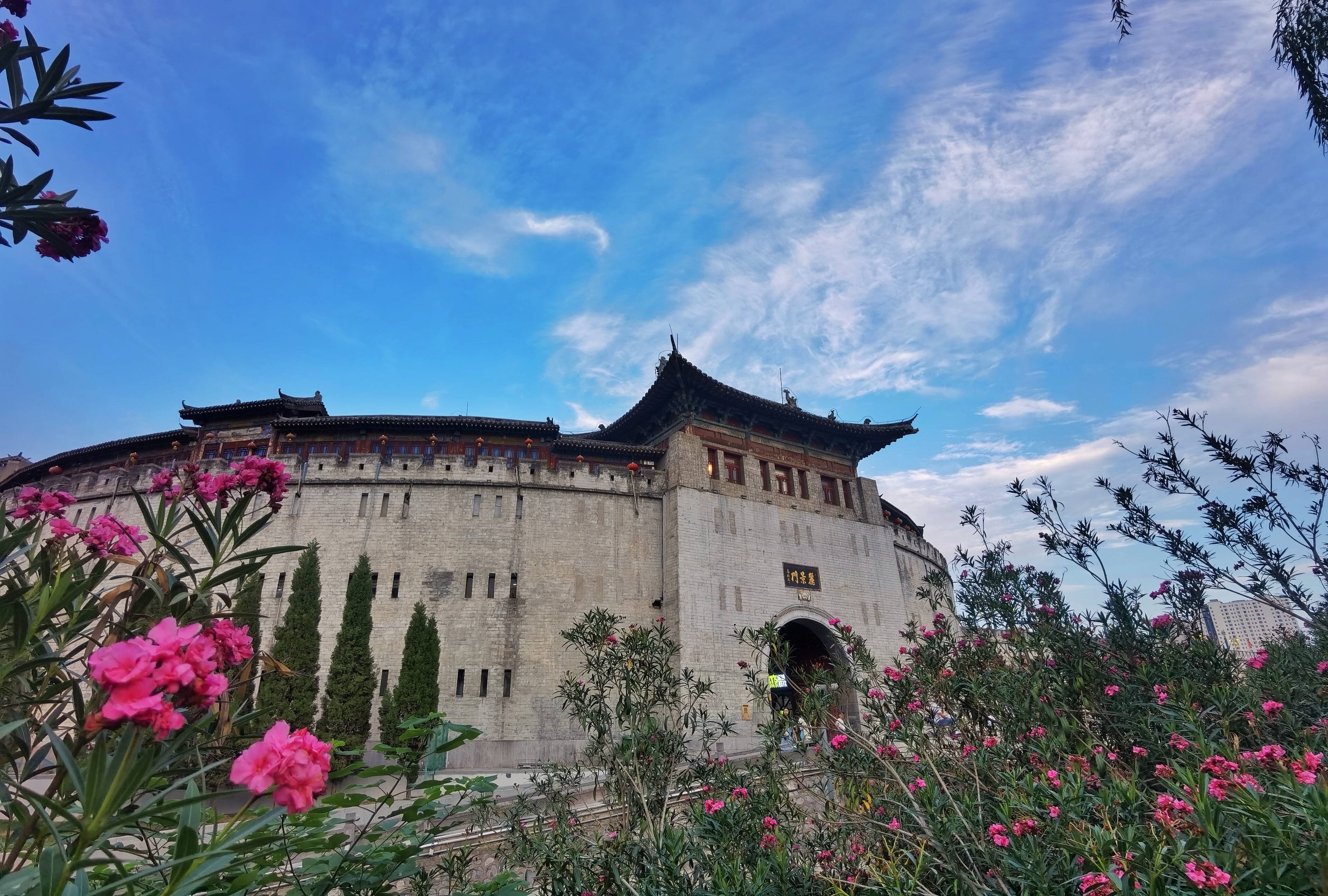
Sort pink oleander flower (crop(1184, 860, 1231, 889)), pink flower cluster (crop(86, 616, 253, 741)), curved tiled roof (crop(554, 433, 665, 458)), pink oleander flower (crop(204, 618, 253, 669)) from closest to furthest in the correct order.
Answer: pink flower cluster (crop(86, 616, 253, 741))
pink oleander flower (crop(204, 618, 253, 669))
pink oleander flower (crop(1184, 860, 1231, 889))
curved tiled roof (crop(554, 433, 665, 458))

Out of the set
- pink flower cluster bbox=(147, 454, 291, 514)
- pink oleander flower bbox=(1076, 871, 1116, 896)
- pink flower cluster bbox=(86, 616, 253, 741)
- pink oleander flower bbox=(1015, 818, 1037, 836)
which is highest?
pink flower cluster bbox=(147, 454, 291, 514)

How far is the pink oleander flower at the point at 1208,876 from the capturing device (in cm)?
183

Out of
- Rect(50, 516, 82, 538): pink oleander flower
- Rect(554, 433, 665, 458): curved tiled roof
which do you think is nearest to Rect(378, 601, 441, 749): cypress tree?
Rect(554, 433, 665, 458): curved tiled roof

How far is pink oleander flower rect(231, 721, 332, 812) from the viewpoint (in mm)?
1141

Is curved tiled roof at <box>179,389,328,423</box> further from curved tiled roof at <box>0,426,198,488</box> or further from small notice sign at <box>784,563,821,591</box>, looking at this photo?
small notice sign at <box>784,563,821,591</box>

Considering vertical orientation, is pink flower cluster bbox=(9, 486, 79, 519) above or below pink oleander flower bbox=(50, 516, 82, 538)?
above

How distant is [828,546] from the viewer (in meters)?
17.0

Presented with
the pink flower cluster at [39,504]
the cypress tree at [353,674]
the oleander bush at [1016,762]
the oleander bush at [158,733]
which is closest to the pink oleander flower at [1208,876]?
the oleander bush at [1016,762]

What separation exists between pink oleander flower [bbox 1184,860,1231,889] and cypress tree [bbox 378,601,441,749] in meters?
12.5

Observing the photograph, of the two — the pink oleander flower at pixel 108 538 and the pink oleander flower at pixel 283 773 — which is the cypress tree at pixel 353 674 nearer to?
the pink oleander flower at pixel 108 538

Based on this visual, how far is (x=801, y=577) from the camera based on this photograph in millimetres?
16141

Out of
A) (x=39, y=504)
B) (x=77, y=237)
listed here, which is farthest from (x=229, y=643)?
(x=77, y=237)

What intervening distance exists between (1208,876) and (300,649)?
14.3m

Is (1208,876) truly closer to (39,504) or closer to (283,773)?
(283,773)
